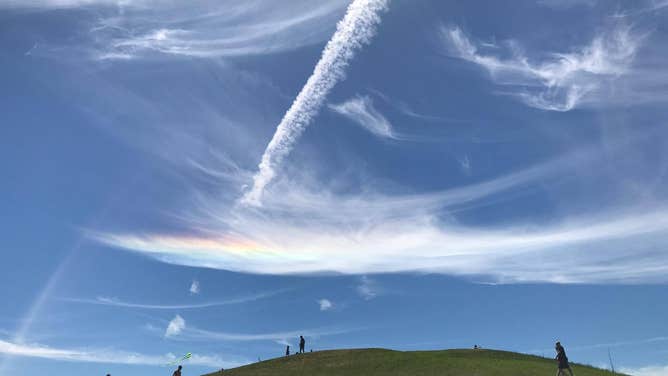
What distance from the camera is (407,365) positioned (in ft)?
161

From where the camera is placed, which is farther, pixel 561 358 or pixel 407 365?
pixel 407 365

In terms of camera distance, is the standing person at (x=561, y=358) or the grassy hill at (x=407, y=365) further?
the grassy hill at (x=407, y=365)

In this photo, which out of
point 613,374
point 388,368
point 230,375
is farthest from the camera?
point 230,375

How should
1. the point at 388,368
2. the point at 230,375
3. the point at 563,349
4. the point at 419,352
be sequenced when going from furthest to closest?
the point at 419,352 → the point at 230,375 → the point at 388,368 → the point at 563,349

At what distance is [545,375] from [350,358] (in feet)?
74.5

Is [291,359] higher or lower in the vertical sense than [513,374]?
higher

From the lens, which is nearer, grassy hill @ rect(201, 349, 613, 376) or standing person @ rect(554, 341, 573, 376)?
standing person @ rect(554, 341, 573, 376)

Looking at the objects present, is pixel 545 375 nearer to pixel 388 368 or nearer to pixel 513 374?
pixel 513 374

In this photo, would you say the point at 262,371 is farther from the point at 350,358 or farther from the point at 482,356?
the point at 482,356

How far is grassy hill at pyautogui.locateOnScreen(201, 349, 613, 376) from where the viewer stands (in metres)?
42.7

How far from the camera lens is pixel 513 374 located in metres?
39.6

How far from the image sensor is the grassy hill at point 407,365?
42666mm

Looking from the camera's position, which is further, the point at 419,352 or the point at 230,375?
the point at 419,352

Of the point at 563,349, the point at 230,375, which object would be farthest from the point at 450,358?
the point at 230,375
